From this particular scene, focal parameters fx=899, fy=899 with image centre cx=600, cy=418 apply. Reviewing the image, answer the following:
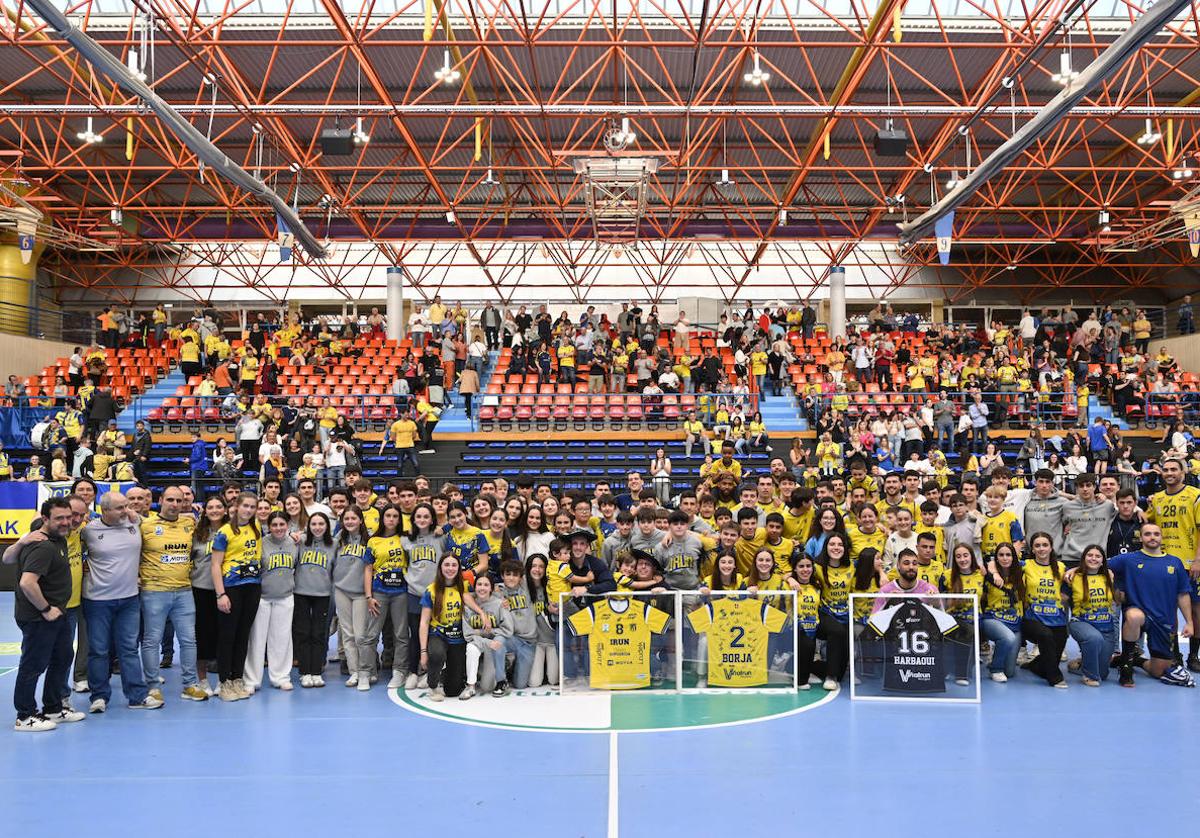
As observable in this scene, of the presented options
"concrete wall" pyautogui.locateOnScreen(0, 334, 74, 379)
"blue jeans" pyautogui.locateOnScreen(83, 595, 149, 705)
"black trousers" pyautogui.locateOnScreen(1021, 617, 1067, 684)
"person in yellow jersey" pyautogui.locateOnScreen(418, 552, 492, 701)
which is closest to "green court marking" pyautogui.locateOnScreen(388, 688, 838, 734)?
"person in yellow jersey" pyautogui.locateOnScreen(418, 552, 492, 701)

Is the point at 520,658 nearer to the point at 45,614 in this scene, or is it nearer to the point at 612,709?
the point at 612,709

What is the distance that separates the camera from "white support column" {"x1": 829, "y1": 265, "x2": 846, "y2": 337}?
3103 cm

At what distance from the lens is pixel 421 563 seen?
841cm

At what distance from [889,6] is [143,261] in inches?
1195

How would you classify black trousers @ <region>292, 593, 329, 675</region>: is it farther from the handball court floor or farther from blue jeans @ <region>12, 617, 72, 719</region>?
blue jeans @ <region>12, 617, 72, 719</region>

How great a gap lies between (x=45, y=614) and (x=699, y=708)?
17.1 feet

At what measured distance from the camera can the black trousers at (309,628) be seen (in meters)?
8.37

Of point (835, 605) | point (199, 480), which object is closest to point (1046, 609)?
point (835, 605)

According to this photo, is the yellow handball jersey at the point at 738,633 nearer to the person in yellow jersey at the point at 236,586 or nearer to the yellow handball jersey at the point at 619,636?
the yellow handball jersey at the point at 619,636

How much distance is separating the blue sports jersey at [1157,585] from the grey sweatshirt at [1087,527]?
50cm

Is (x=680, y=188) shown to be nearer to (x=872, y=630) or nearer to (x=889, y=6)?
(x=889, y=6)

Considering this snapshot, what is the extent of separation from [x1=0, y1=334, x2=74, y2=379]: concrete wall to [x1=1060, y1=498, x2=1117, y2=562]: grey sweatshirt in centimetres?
2953

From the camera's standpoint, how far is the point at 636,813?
17.7 feet

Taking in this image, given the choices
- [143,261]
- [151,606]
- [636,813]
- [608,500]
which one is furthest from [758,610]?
[143,261]
